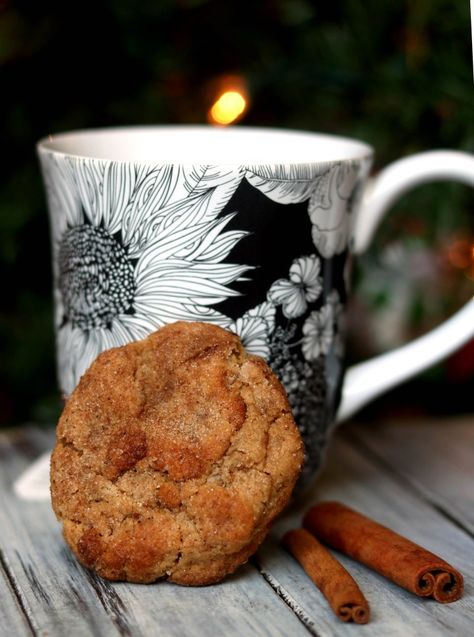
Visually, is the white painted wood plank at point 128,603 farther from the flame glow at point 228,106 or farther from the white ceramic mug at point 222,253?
the flame glow at point 228,106

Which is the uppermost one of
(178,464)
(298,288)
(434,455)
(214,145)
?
(214,145)

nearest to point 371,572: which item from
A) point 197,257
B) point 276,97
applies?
point 197,257

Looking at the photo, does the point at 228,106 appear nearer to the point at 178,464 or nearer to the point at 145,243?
the point at 145,243

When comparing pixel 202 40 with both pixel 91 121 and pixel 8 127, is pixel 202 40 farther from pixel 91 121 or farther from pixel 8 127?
pixel 8 127

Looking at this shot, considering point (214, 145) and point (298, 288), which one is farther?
point (214, 145)

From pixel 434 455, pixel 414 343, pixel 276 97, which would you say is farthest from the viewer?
pixel 276 97

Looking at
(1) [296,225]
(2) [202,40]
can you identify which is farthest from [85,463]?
(2) [202,40]

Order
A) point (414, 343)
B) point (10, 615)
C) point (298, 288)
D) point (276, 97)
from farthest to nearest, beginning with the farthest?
point (276, 97) < point (414, 343) < point (298, 288) < point (10, 615)
